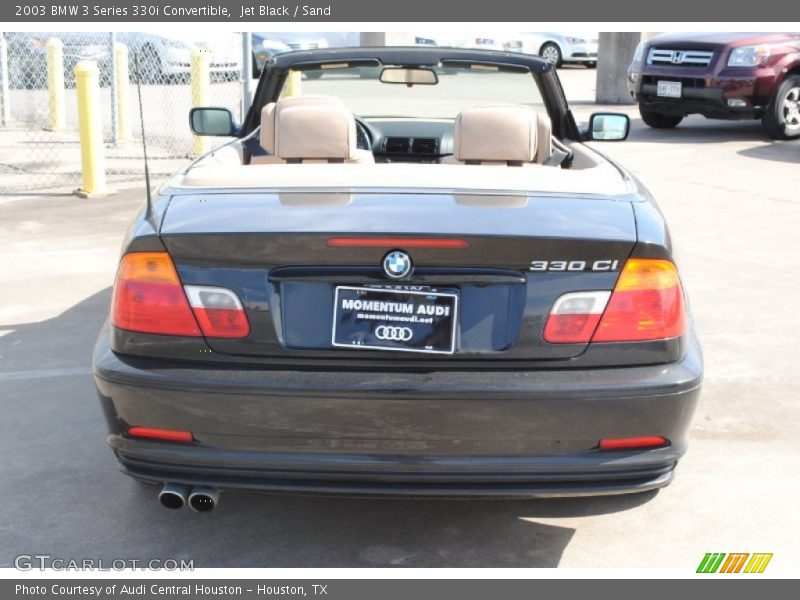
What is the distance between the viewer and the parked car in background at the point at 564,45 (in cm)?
2595

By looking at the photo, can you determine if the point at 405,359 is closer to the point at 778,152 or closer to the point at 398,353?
the point at 398,353

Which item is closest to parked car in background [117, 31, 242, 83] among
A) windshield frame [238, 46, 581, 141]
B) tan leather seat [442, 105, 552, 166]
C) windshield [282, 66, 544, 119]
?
windshield [282, 66, 544, 119]

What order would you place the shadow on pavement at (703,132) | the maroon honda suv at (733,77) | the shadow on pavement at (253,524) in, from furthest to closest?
the shadow on pavement at (703,132), the maroon honda suv at (733,77), the shadow on pavement at (253,524)

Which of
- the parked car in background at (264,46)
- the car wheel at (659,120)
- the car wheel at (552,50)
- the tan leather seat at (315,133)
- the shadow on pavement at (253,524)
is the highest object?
the tan leather seat at (315,133)

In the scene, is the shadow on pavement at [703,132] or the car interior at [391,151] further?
the shadow on pavement at [703,132]

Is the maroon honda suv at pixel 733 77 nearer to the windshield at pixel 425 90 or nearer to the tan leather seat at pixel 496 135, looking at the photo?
the windshield at pixel 425 90

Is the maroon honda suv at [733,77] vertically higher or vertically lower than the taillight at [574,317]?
lower

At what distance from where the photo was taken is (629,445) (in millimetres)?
3334

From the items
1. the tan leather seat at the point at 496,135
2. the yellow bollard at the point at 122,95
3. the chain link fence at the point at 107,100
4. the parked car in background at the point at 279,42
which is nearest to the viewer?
the tan leather seat at the point at 496,135

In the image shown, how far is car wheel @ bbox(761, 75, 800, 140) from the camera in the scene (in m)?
13.8

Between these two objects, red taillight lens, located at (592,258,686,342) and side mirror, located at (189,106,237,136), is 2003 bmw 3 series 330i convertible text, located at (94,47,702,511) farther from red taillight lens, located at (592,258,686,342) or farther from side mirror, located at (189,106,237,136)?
side mirror, located at (189,106,237,136)

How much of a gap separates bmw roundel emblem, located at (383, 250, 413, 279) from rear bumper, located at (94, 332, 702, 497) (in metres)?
0.28

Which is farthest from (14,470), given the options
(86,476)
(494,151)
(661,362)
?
(661,362)

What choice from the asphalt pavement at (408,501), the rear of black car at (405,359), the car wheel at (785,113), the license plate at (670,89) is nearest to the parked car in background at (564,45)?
the license plate at (670,89)
